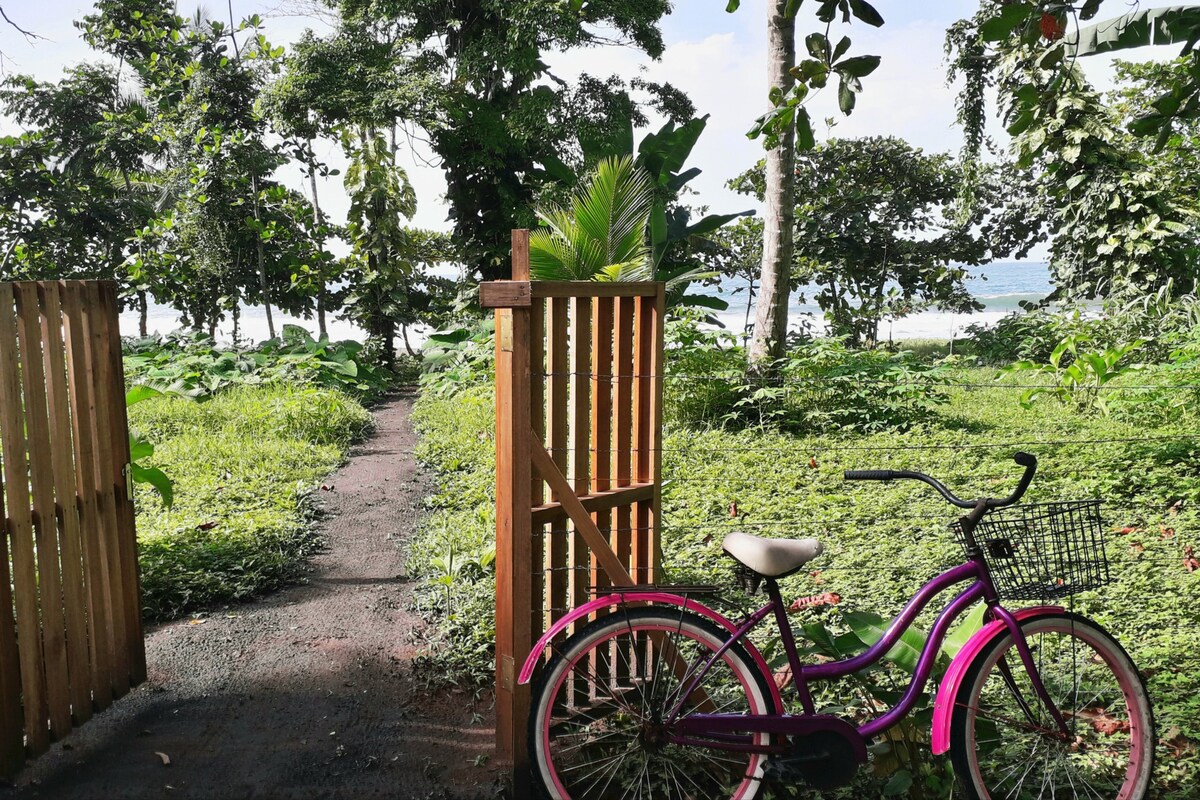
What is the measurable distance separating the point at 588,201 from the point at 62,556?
642 centimetres

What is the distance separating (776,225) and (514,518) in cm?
647

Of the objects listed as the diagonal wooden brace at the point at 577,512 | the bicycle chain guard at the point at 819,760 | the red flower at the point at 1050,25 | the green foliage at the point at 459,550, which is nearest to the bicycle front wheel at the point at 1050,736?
the bicycle chain guard at the point at 819,760

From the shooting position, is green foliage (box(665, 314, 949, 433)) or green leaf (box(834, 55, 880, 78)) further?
green foliage (box(665, 314, 949, 433))

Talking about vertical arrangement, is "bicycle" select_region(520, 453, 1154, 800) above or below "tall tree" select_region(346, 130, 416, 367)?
Answer: below

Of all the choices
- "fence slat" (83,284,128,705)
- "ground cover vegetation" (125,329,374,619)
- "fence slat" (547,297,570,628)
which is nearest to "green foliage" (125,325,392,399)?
"ground cover vegetation" (125,329,374,619)

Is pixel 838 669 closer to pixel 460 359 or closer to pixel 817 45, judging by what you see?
pixel 817 45

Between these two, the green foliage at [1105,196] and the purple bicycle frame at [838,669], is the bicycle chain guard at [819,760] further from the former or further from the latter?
the green foliage at [1105,196]

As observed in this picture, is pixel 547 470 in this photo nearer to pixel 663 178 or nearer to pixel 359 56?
pixel 663 178

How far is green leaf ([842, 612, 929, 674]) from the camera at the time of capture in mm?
2936

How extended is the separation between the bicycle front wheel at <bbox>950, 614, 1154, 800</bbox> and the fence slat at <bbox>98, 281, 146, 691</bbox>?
10.2ft

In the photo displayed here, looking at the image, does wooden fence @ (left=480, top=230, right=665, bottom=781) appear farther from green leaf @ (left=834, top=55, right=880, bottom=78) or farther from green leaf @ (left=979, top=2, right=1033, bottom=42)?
green leaf @ (left=979, top=2, right=1033, bottom=42)

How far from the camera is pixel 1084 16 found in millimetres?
3164

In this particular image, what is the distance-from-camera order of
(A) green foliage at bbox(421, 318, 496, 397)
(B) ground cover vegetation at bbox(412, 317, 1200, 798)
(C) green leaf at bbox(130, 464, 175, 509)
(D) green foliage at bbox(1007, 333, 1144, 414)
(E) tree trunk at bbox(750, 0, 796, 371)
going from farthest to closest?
(A) green foliage at bbox(421, 318, 496, 397)
(E) tree trunk at bbox(750, 0, 796, 371)
(D) green foliage at bbox(1007, 333, 1144, 414)
(C) green leaf at bbox(130, 464, 175, 509)
(B) ground cover vegetation at bbox(412, 317, 1200, 798)

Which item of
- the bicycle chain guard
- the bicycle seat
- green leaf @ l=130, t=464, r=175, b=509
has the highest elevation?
the bicycle seat
